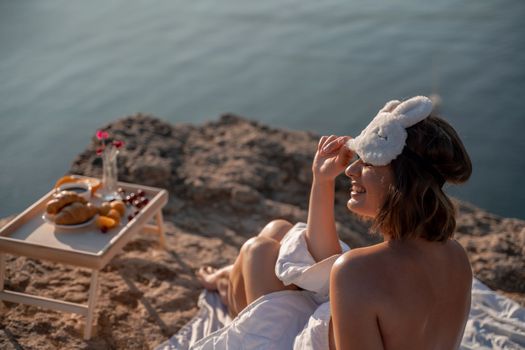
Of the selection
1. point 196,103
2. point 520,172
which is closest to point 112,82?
point 196,103

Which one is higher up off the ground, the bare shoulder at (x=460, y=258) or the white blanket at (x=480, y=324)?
the bare shoulder at (x=460, y=258)

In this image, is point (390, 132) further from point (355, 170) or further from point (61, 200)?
Result: point (61, 200)

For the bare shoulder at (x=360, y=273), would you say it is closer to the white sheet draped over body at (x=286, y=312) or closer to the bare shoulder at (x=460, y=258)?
the bare shoulder at (x=460, y=258)

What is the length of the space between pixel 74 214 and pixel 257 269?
865 millimetres

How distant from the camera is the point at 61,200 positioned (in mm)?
2613

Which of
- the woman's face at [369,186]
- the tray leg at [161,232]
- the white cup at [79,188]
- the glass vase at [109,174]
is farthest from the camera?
the tray leg at [161,232]

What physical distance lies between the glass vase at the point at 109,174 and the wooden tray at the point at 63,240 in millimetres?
229

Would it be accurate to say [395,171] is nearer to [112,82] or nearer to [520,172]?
[520,172]

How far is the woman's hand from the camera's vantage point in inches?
78.4

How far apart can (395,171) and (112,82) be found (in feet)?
17.0

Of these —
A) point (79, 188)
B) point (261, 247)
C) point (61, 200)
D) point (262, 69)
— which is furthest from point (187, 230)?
point (262, 69)

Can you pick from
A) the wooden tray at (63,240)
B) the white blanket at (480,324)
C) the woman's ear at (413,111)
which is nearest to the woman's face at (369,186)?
the woman's ear at (413,111)

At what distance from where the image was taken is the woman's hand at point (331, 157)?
199 cm

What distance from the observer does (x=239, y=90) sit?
6.48 meters
